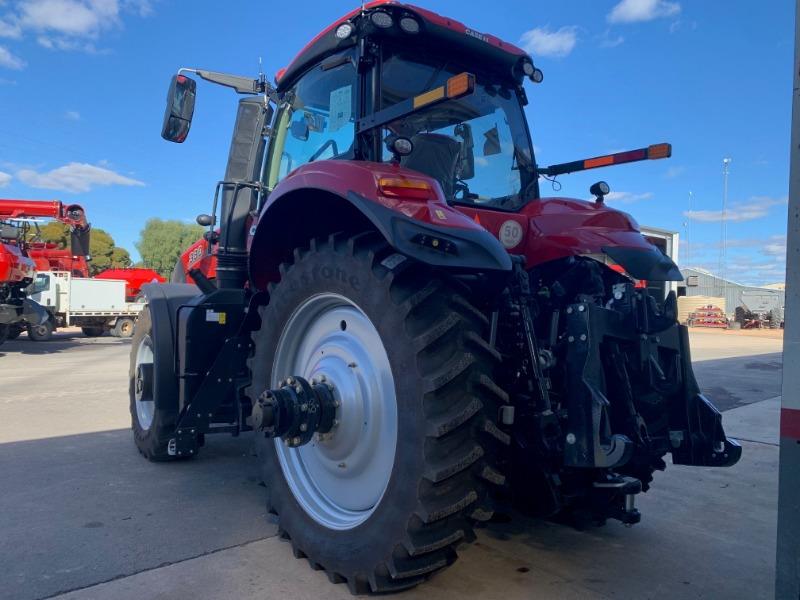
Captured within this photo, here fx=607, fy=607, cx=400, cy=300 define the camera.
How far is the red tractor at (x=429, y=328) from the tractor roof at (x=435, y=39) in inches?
0.5

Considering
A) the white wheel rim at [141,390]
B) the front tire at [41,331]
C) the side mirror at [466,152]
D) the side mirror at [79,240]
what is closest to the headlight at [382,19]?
the side mirror at [466,152]

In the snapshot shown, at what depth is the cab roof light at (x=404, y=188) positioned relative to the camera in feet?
8.32

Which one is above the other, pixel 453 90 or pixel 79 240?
pixel 79 240

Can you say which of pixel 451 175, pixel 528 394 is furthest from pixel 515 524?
pixel 451 175

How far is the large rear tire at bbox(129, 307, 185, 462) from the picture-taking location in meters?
4.44

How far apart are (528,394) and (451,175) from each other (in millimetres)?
1375

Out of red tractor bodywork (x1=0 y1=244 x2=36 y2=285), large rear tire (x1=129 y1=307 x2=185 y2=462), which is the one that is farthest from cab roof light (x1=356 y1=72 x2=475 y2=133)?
red tractor bodywork (x1=0 y1=244 x2=36 y2=285)

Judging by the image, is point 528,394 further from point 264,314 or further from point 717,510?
point 717,510

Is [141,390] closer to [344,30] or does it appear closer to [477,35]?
[344,30]

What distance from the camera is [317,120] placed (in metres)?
3.75

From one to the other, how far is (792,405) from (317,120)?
9.66 ft

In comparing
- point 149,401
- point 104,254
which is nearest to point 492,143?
point 149,401

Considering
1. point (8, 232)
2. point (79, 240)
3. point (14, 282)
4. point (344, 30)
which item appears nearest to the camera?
point (344, 30)

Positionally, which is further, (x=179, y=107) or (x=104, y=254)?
(x=104, y=254)
